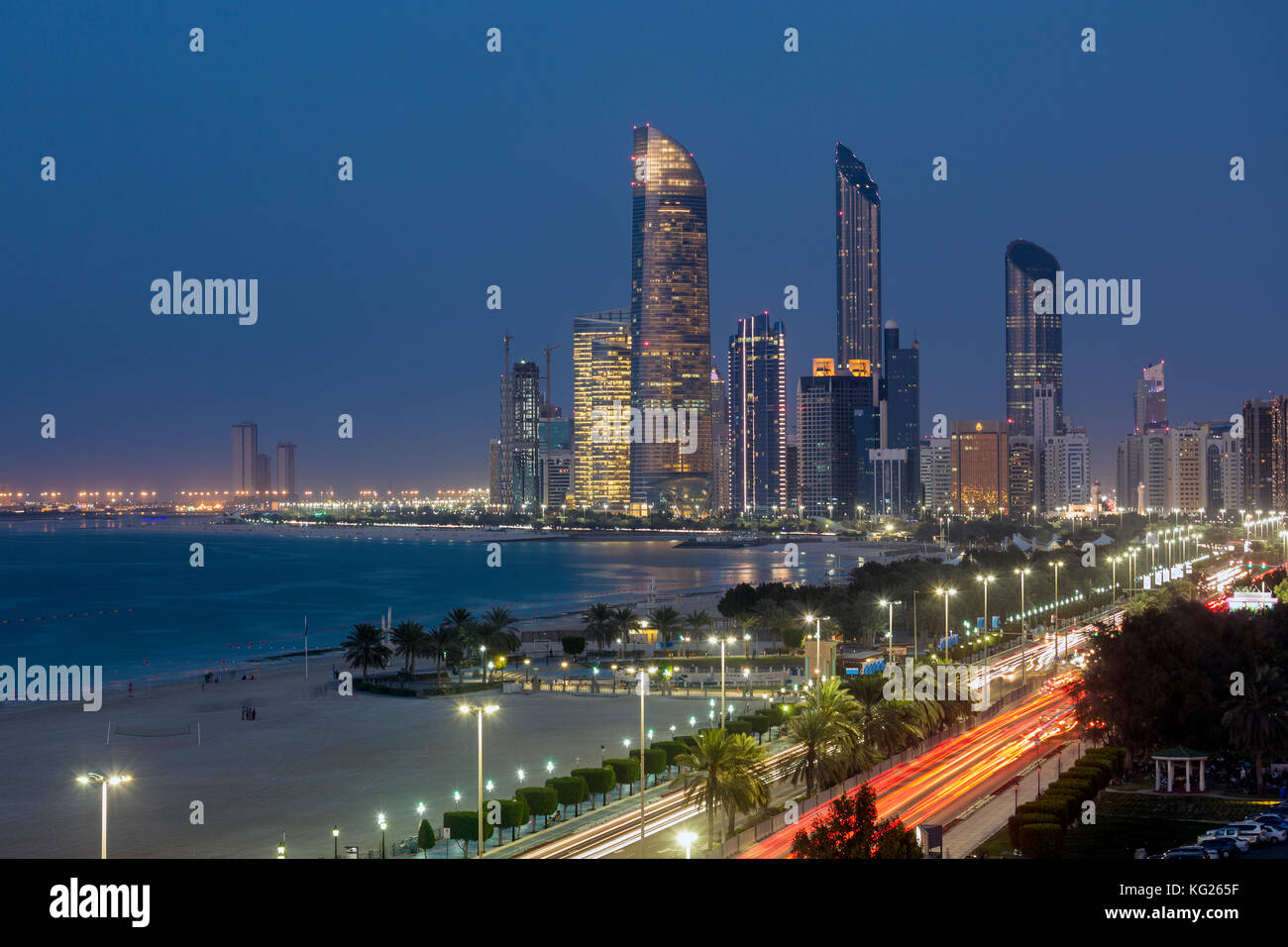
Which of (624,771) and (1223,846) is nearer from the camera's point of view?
(1223,846)

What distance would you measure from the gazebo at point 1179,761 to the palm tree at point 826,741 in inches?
311

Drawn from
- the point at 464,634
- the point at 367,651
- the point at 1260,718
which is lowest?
the point at 367,651

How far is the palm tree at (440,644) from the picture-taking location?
57438mm

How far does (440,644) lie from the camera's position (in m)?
57.6

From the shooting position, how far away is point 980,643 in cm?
6362

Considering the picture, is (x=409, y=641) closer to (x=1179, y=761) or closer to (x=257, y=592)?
(x=1179, y=761)

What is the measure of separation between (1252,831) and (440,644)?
133ft

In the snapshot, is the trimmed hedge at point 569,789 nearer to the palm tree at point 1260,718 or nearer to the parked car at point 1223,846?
the parked car at point 1223,846

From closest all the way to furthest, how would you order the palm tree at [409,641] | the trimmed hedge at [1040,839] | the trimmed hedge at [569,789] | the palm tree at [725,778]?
the trimmed hedge at [1040,839]
the palm tree at [725,778]
the trimmed hedge at [569,789]
the palm tree at [409,641]

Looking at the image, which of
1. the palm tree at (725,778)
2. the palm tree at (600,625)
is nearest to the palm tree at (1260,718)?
the palm tree at (725,778)

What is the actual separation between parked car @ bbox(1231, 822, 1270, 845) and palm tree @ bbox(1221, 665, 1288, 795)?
7621 millimetres

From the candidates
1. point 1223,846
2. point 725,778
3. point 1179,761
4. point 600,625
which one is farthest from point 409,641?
point 1223,846
